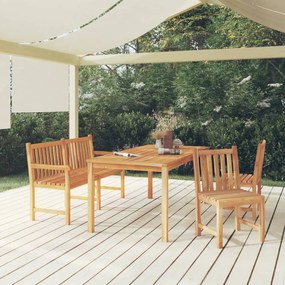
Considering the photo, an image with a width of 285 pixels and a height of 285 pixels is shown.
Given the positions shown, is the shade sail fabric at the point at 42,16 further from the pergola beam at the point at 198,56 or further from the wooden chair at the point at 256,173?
the wooden chair at the point at 256,173

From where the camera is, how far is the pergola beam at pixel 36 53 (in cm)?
638

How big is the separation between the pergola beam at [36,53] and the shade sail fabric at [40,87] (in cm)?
45

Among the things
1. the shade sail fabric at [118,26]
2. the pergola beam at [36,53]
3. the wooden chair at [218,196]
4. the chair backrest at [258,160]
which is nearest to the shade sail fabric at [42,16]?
the pergola beam at [36,53]

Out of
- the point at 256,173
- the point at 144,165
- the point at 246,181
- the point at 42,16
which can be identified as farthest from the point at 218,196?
the point at 42,16

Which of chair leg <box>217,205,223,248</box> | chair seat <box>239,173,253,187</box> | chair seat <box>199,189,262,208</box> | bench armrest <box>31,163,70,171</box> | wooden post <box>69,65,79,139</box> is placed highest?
wooden post <box>69,65,79,139</box>

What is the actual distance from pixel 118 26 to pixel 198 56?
5.03 feet

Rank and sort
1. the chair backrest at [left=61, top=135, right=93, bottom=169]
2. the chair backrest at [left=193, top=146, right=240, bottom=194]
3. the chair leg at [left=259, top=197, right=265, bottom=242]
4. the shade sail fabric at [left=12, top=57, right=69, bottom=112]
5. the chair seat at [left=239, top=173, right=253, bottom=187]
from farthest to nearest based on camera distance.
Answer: the shade sail fabric at [left=12, top=57, right=69, bottom=112], the chair backrest at [left=61, top=135, right=93, bottom=169], the chair seat at [left=239, top=173, right=253, bottom=187], the chair backrest at [left=193, top=146, right=240, bottom=194], the chair leg at [left=259, top=197, right=265, bottom=242]

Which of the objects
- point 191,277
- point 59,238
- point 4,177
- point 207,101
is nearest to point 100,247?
point 59,238

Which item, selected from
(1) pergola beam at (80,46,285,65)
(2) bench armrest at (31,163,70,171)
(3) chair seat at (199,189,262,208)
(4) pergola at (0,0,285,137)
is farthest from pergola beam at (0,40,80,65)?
(3) chair seat at (199,189,262,208)

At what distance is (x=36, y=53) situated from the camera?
7.11 meters

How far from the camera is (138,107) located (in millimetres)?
Result: 11953

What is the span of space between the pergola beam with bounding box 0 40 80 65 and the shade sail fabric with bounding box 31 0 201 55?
99mm

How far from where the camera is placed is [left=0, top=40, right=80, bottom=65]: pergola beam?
638 centimetres

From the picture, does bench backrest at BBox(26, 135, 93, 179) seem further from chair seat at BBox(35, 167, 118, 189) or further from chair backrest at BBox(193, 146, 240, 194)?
chair backrest at BBox(193, 146, 240, 194)
